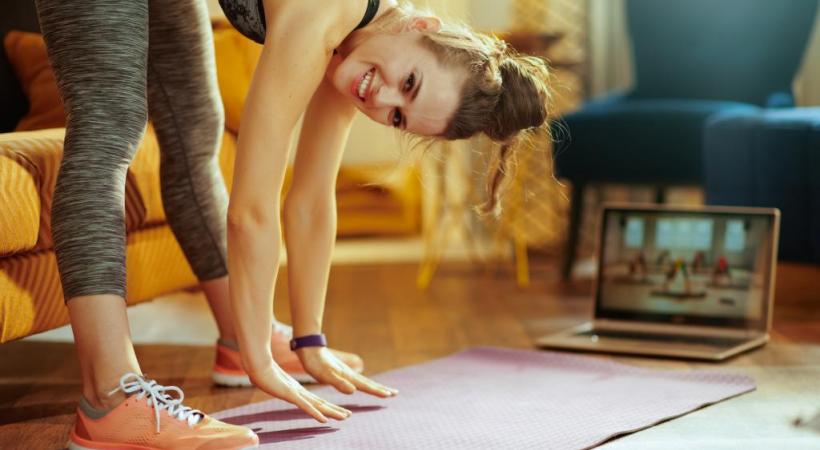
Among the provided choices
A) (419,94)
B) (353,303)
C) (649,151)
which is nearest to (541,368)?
(419,94)

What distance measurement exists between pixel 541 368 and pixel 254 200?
76 cm

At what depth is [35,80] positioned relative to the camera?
86.7 inches

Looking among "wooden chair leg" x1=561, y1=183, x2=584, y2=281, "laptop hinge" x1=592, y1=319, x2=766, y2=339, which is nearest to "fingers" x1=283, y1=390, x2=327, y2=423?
"laptop hinge" x1=592, y1=319, x2=766, y2=339

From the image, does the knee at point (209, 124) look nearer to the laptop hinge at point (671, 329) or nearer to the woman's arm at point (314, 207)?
the woman's arm at point (314, 207)

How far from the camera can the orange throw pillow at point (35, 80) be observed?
2.14 m

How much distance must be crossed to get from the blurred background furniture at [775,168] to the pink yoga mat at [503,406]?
793mm

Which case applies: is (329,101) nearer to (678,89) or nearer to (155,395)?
(155,395)

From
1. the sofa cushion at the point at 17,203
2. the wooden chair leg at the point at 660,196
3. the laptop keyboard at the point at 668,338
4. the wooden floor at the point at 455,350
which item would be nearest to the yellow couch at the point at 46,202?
the sofa cushion at the point at 17,203

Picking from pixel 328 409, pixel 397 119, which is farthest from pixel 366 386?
pixel 397 119

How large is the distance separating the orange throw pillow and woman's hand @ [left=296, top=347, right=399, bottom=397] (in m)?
0.86

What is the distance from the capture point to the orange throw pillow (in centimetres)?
214

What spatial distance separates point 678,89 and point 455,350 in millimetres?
1650

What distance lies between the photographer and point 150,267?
6.25 ft

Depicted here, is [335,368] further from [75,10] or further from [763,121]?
[763,121]
